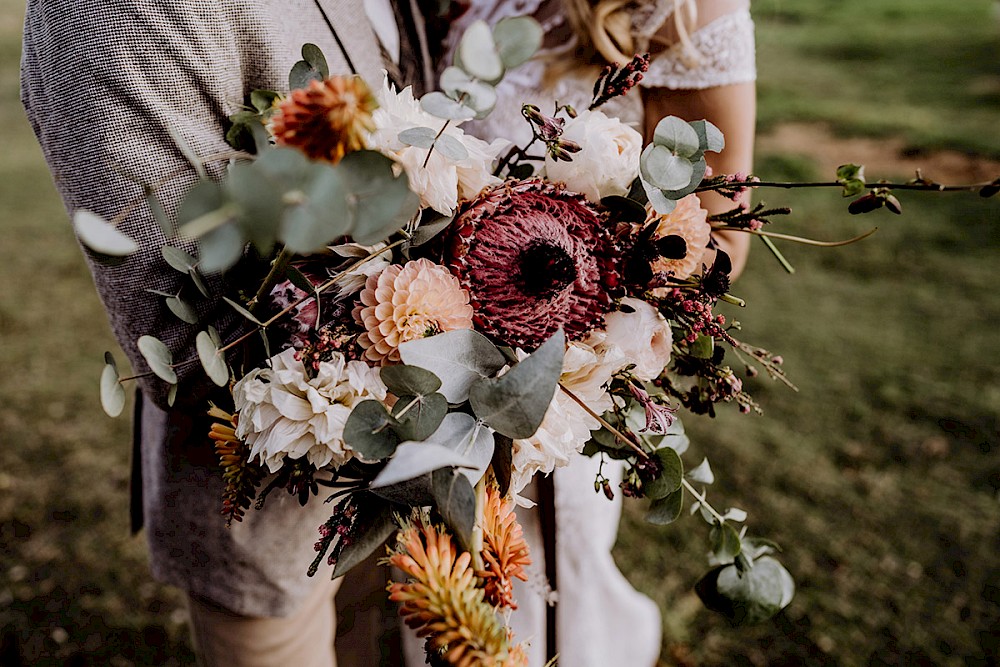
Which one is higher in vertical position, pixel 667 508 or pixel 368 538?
pixel 368 538

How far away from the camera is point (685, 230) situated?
771 millimetres

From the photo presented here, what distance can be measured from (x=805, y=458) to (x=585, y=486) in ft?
5.36

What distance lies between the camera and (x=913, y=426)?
289cm

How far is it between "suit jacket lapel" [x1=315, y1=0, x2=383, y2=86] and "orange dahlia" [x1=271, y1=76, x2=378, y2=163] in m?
0.49

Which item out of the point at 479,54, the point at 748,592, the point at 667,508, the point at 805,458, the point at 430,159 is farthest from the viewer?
the point at 805,458

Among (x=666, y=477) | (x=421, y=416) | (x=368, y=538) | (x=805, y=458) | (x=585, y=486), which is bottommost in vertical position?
(x=805, y=458)

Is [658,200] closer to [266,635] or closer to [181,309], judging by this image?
[181,309]

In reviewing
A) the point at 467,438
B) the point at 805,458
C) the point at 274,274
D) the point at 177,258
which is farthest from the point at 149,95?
the point at 805,458

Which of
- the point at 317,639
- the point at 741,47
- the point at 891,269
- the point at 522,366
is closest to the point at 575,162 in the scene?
the point at 522,366

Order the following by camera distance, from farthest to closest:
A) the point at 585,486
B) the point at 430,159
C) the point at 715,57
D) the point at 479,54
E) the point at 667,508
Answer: the point at 585,486 → the point at 715,57 → the point at 667,508 → the point at 430,159 → the point at 479,54

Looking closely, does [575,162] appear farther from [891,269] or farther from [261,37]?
[891,269]

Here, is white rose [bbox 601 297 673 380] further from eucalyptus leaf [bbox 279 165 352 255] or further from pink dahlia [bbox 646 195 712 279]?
eucalyptus leaf [bbox 279 165 352 255]

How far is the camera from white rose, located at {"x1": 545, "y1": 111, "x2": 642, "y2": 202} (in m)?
0.75

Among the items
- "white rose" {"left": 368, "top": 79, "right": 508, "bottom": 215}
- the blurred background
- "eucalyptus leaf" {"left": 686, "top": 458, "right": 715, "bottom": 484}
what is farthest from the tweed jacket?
the blurred background
